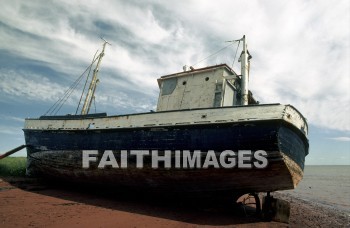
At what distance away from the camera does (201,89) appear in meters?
10.8

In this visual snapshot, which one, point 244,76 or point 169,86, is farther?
point 169,86

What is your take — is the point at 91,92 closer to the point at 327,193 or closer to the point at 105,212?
the point at 105,212

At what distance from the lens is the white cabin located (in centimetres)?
1029

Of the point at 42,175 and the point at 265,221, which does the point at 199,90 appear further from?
the point at 42,175

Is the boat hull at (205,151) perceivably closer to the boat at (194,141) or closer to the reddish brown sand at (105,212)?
the boat at (194,141)

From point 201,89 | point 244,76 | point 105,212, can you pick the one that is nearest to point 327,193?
point 244,76

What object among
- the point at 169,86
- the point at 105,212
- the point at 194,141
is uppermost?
the point at 169,86

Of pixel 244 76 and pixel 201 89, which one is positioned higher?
pixel 244 76

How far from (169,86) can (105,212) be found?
6.31 m

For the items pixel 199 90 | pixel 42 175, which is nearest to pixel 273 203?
pixel 199 90

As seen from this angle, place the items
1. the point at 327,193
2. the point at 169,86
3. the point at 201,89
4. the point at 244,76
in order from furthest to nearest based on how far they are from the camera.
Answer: the point at 327,193 < the point at 169,86 < the point at 201,89 < the point at 244,76

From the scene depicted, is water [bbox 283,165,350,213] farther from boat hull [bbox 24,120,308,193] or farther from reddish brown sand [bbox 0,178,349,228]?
reddish brown sand [bbox 0,178,349,228]

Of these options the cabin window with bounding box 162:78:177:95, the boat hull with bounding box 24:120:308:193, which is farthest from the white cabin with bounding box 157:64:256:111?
the boat hull with bounding box 24:120:308:193

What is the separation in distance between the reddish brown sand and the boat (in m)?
0.86
